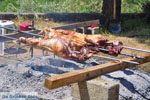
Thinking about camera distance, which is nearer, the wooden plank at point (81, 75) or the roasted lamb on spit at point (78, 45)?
the wooden plank at point (81, 75)

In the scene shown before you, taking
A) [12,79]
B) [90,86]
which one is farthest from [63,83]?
[12,79]

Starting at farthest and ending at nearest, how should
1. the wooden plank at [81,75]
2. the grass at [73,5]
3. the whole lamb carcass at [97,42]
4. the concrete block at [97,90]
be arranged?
the grass at [73,5]
the whole lamb carcass at [97,42]
the concrete block at [97,90]
the wooden plank at [81,75]

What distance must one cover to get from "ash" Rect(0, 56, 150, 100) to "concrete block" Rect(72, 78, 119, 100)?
71cm

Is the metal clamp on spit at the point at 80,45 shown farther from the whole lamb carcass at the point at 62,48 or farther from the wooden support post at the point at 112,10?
the wooden support post at the point at 112,10

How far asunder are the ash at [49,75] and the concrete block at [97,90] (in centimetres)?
71

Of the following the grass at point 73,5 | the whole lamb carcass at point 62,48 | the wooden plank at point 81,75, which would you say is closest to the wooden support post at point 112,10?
the grass at point 73,5

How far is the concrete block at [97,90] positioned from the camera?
3.61 meters

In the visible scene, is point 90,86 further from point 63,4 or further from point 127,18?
point 63,4

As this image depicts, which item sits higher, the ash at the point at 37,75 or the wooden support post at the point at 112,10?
the wooden support post at the point at 112,10

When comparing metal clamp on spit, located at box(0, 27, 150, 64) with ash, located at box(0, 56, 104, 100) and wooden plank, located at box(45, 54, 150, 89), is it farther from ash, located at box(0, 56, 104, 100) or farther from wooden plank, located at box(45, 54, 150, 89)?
ash, located at box(0, 56, 104, 100)

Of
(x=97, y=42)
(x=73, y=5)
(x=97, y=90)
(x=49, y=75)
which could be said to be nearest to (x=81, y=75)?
(x=97, y=90)

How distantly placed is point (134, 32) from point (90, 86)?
301 inches

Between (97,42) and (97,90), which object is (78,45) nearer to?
(97,42)

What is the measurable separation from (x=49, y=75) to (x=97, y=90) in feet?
5.87
